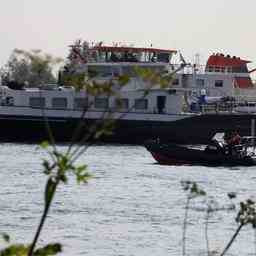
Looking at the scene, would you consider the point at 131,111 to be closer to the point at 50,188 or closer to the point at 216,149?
the point at 216,149

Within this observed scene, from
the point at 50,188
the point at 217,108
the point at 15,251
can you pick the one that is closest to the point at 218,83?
the point at 217,108

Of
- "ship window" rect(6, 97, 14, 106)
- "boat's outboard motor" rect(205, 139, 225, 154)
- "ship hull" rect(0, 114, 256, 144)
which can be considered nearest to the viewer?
"boat's outboard motor" rect(205, 139, 225, 154)

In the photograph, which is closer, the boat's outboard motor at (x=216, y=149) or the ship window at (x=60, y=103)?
the boat's outboard motor at (x=216, y=149)

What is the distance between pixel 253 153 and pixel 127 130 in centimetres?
1829

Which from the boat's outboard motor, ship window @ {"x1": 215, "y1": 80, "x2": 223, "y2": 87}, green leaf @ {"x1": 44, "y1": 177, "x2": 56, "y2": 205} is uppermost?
ship window @ {"x1": 215, "y1": 80, "x2": 223, "y2": 87}

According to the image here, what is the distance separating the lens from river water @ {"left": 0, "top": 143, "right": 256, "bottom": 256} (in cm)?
2261

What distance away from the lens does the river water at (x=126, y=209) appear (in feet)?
74.2

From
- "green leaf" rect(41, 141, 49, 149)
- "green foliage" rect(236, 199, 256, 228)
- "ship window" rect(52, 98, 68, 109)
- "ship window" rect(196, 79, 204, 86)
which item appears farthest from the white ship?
"green leaf" rect(41, 141, 49, 149)

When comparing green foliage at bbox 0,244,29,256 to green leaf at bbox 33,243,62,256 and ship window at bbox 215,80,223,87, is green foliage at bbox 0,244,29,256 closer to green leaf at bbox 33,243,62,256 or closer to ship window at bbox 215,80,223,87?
green leaf at bbox 33,243,62,256

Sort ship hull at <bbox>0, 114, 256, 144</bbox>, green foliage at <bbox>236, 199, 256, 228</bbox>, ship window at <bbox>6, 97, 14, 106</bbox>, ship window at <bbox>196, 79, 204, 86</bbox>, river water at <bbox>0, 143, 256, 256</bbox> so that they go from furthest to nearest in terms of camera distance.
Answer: ship window at <bbox>196, 79, 204, 86</bbox>, ship window at <bbox>6, 97, 14, 106</bbox>, ship hull at <bbox>0, 114, 256, 144</bbox>, river water at <bbox>0, 143, 256, 256</bbox>, green foliage at <bbox>236, 199, 256, 228</bbox>

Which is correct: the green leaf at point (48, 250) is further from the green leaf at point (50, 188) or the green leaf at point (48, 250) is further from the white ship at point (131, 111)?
the white ship at point (131, 111)

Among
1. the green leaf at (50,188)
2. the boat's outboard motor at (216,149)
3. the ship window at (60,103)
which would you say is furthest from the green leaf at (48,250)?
the ship window at (60,103)

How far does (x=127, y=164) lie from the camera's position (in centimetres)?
5072

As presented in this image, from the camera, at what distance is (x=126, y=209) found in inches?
1193
